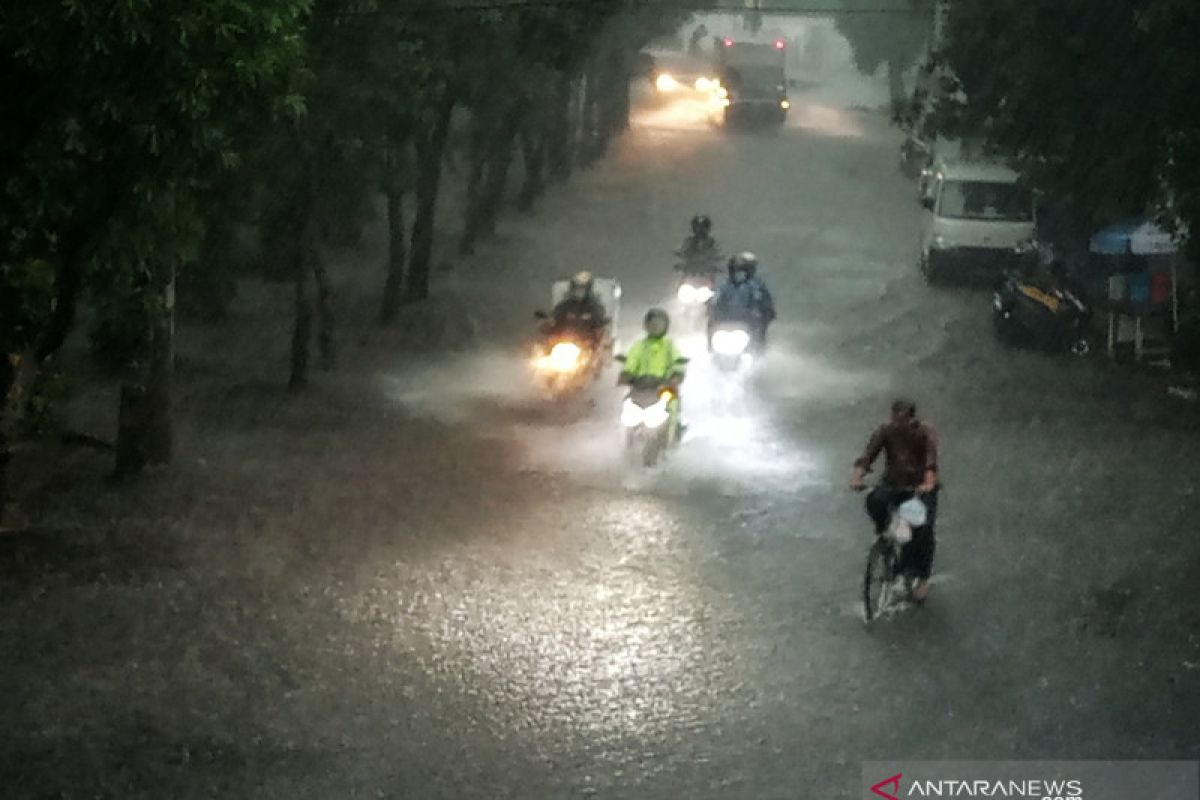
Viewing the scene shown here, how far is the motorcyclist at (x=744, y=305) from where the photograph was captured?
74.8 feet

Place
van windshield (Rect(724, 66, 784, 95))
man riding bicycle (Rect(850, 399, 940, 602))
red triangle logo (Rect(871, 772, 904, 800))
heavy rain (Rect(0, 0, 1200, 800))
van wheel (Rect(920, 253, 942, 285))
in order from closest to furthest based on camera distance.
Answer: red triangle logo (Rect(871, 772, 904, 800)) → heavy rain (Rect(0, 0, 1200, 800)) → man riding bicycle (Rect(850, 399, 940, 602)) → van wheel (Rect(920, 253, 942, 285)) → van windshield (Rect(724, 66, 784, 95))

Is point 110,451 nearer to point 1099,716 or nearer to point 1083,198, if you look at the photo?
point 1099,716

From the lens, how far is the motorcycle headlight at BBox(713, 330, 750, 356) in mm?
22625

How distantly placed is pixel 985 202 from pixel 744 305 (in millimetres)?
11868

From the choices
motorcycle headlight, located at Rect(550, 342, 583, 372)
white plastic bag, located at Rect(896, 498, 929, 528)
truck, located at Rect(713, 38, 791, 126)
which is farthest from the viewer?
truck, located at Rect(713, 38, 791, 126)

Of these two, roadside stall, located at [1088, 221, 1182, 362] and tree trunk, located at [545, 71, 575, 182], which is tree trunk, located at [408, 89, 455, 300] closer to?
tree trunk, located at [545, 71, 575, 182]

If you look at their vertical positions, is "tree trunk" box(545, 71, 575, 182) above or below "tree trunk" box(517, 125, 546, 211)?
above

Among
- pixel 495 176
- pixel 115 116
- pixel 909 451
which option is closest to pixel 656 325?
pixel 909 451

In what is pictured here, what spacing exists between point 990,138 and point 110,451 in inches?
646

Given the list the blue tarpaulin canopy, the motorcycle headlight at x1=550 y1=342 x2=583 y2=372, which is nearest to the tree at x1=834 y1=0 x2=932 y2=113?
the blue tarpaulin canopy

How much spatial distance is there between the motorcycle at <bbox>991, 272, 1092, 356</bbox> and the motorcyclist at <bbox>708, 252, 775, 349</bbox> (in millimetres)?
4955

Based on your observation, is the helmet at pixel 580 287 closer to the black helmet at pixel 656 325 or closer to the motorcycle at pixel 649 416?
the black helmet at pixel 656 325

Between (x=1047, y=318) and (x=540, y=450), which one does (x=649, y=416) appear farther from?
(x=1047, y=318)

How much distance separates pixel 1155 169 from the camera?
22.4 metres
